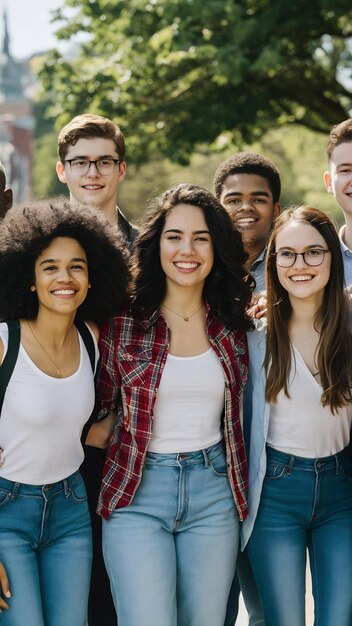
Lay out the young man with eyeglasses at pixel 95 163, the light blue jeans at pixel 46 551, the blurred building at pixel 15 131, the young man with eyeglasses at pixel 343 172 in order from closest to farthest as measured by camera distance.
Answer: the light blue jeans at pixel 46 551, the young man with eyeglasses at pixel 343 172, the young man with eyeglasses at pixel 95 163, the blurred building at pixel 15 131

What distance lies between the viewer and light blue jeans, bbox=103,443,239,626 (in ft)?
13.0

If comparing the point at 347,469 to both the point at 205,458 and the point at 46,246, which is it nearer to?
the point at 205,458

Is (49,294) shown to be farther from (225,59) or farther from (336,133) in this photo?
(225,59)

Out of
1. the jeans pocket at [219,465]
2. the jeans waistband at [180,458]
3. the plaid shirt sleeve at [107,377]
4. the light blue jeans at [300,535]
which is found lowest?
the light blue jeans at [300,535]

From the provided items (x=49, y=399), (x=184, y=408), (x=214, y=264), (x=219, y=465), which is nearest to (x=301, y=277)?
(x=214, y=264)

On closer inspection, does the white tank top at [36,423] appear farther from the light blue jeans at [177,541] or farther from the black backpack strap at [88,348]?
the light blue jeans at [177,541]

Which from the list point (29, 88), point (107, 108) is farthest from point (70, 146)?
point (29, 88)

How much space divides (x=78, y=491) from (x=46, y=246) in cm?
106

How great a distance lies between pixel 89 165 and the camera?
5305mm

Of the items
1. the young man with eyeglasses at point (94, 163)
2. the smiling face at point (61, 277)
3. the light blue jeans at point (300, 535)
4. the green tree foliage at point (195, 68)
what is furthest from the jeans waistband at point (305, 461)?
the green tree foliage at point (195, 68)

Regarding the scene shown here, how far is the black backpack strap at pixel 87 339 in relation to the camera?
421 cm

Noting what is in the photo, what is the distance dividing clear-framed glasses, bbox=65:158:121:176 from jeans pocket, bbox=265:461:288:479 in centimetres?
198

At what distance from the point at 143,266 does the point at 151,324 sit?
32cm

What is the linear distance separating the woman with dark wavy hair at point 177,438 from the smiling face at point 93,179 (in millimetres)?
970
